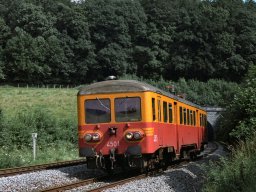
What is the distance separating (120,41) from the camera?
327ft

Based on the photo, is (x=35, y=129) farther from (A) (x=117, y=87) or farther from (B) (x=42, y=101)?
(B) (x=42, y=101)

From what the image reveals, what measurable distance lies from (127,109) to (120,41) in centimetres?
8606

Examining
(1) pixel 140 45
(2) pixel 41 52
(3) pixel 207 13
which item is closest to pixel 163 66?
(1) pixel 140 45

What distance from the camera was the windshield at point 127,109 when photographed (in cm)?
1422

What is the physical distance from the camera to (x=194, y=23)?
104 m

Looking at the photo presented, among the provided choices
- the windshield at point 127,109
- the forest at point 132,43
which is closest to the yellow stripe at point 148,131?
the windshield at point 127,109

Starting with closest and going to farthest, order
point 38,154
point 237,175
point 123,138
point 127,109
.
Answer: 1. point 237,175
2. point 123,138
3. point 127,109
4. point 38,154

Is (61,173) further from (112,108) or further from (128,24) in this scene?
(128,24)

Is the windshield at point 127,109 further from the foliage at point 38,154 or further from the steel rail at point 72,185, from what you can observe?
the foliage at point 38,154

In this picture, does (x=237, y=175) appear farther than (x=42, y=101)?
No

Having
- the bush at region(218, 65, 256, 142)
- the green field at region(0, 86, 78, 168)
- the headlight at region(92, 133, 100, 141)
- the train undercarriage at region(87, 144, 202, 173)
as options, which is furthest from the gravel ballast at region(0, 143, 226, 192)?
the green field at region(0, 86, 78, 168)

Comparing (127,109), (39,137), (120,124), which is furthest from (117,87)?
(39,137)

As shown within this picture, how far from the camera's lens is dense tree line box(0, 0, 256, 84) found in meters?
89.8

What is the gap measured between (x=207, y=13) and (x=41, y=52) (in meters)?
37.0
